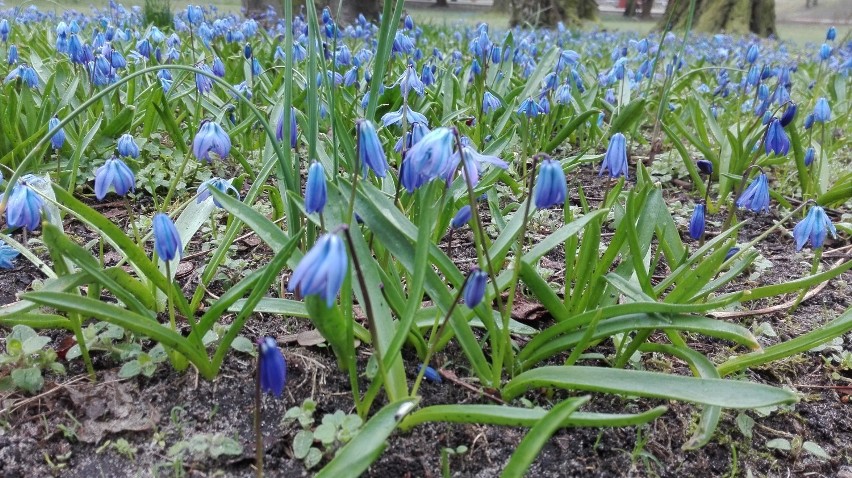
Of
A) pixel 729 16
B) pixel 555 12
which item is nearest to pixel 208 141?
pixel 555 12

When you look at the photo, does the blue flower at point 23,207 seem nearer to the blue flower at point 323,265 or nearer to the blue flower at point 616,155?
the blue flower at point 323,265

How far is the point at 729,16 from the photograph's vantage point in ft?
56.6

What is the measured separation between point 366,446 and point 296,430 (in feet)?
1.20

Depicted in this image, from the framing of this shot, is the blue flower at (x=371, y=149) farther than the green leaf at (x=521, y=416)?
Yes

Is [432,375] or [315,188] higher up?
[315,188]

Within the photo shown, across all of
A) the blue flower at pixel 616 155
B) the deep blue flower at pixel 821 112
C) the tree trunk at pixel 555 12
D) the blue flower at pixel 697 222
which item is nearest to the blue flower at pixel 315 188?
the blue flower at pixel 616 155

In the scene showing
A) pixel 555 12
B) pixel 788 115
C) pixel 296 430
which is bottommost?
pixel 296 430

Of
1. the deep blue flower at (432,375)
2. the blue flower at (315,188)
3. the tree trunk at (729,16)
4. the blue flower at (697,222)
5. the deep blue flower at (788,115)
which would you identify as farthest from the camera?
the tree trunk at (729,16)

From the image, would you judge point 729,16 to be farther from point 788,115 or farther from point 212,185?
point 212,185

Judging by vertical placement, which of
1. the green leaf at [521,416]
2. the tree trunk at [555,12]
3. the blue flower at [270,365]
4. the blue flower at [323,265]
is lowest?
the green leaf at [521,416]

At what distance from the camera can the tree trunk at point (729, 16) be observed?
56.2 feet

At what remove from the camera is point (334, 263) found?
1151 millimetres

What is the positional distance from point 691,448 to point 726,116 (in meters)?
3.91

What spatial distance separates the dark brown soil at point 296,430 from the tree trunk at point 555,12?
43.9 feet
